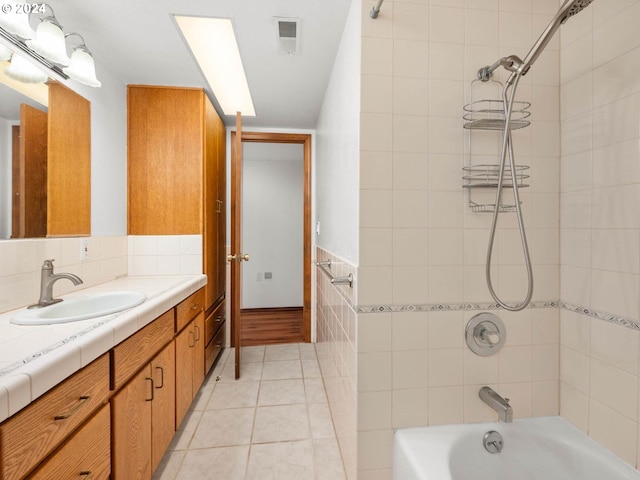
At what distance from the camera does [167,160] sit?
2.25 metres

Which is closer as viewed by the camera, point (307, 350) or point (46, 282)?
point (46, 282)

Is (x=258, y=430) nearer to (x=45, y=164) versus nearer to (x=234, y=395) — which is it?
(x=234, y=395)

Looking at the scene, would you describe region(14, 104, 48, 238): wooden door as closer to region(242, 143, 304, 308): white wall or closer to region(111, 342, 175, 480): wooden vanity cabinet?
region(111, 342, 175, 480): wooden vanity cabinet

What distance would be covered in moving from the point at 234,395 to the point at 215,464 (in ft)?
2.12

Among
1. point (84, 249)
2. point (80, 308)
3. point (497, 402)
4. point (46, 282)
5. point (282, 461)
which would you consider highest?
point (84, 249)

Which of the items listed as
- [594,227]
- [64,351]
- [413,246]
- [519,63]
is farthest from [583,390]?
[64,351]

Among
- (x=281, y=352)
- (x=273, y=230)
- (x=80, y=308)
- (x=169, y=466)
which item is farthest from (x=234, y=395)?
(x=273, y=230)

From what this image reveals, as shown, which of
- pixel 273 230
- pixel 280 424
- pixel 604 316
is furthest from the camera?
pixel 273 230

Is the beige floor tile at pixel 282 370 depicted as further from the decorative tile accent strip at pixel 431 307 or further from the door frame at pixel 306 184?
the decorative tile accent strip at pixel 431 307

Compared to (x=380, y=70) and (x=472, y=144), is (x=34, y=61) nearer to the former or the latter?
(x=380, y=70)

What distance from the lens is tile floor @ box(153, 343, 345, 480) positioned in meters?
1.55

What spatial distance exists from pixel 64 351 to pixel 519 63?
1.67 meters

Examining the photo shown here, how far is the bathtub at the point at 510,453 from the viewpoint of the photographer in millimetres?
1090

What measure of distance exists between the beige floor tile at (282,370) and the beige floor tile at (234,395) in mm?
162
